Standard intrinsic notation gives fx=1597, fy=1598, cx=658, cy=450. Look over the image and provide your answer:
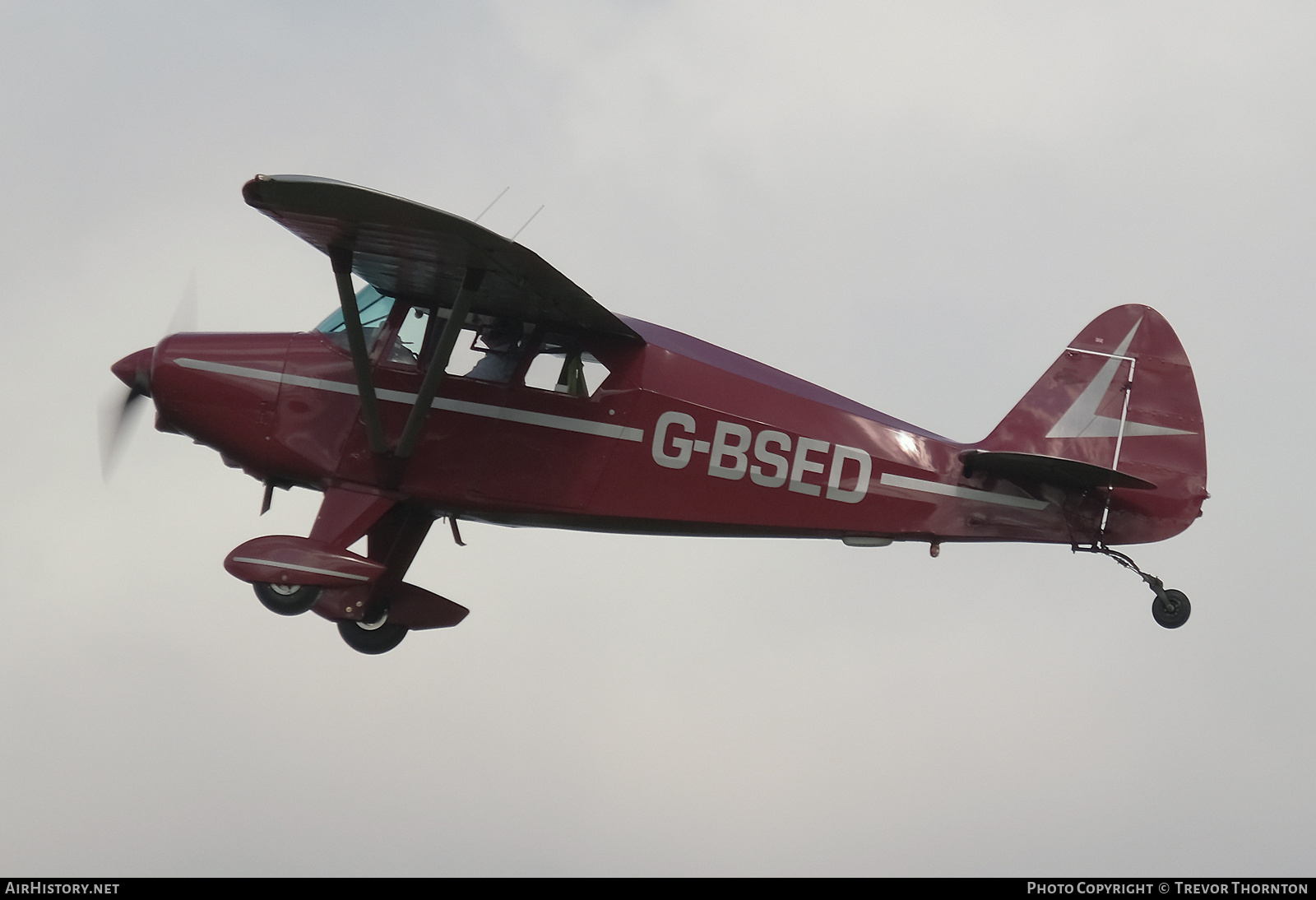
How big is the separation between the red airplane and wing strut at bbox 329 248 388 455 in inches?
0.7

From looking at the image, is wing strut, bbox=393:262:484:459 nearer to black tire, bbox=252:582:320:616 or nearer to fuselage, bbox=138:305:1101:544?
fuselage, bbox=138:305:1101:544

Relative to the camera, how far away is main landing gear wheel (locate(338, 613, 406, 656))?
11750 millimetres

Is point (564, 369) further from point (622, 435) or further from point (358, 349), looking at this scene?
point (358, 349)

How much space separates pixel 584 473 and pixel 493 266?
1.57 meters

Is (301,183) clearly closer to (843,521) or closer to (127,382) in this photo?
(127,382)

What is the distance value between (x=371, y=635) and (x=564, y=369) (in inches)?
103

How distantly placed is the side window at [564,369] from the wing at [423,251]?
0.48 ft

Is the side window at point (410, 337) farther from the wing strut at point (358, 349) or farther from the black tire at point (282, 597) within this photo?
the black tire at point (282, 597)

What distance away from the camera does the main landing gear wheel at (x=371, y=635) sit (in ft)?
38.5

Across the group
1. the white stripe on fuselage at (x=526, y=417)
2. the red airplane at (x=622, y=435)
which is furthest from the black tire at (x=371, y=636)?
the white stripe on fuselage at (x=526, y=417)

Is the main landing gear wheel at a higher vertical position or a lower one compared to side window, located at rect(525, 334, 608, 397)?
lower

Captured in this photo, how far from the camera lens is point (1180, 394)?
10859mm

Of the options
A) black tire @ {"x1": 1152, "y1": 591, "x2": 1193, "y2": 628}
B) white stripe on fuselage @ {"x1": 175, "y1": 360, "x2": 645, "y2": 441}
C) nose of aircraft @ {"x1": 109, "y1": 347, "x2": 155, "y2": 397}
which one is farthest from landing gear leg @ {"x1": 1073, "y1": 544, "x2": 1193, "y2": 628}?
nose of aircraft @ {"x1": 109, "y1": 347, "x2": 155, "y2": 397}

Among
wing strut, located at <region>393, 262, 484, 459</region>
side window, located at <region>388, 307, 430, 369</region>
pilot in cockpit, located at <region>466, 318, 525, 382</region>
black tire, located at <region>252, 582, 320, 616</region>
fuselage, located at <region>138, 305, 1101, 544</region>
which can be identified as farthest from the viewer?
side window, located at <region>388, 307, 430, 369</region>
